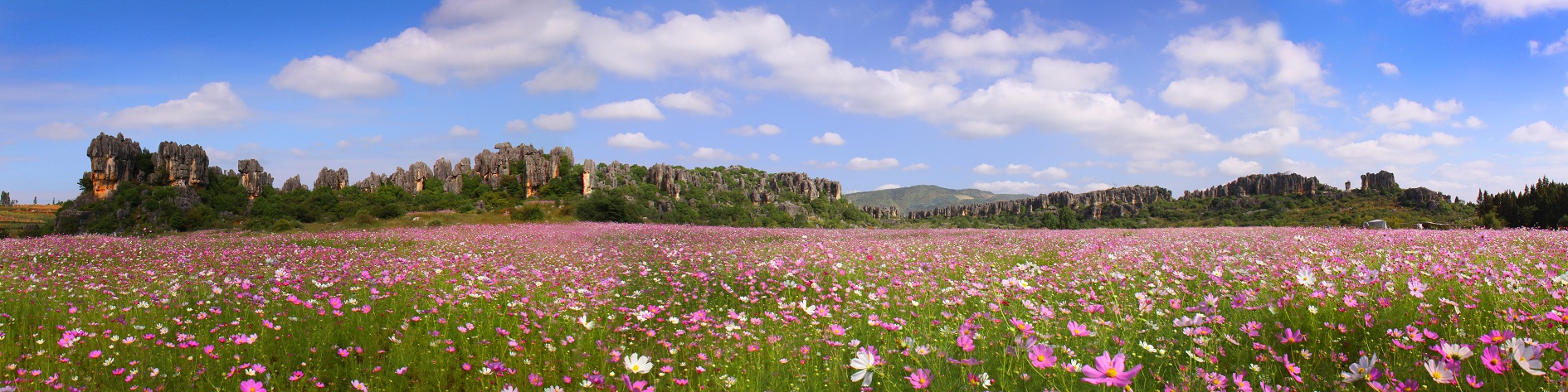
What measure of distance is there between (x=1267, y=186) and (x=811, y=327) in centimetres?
14775

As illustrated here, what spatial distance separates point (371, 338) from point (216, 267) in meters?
6.40

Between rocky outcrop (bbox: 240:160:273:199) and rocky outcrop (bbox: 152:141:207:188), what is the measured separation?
9.93ft

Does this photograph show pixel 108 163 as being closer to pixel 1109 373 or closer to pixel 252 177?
pixel 252 177

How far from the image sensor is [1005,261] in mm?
10672

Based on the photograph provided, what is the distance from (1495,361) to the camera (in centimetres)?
276

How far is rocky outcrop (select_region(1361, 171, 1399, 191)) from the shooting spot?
107125 millimetres

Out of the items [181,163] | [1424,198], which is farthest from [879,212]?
[181,163]

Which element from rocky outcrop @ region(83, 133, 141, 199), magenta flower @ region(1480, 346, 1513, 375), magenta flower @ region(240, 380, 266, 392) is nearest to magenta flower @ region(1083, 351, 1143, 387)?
magenta flower @ region(1480, 346, 1513, 375)

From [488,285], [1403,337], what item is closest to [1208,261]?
[1403,337]

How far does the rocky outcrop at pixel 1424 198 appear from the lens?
3560 inches

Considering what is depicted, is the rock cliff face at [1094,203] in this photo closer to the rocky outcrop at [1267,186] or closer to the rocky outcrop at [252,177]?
the rocky outcrop at [1267,186]

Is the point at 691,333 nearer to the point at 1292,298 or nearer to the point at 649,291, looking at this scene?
the point at 649,291

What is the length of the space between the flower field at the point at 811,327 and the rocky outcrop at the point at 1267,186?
130 meters

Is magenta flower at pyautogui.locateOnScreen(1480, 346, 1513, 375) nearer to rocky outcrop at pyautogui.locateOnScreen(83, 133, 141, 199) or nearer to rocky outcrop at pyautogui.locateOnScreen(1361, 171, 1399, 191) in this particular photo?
rocky outcrop at pyautogui.locateOnScreen(83, 133, 141, 199)
